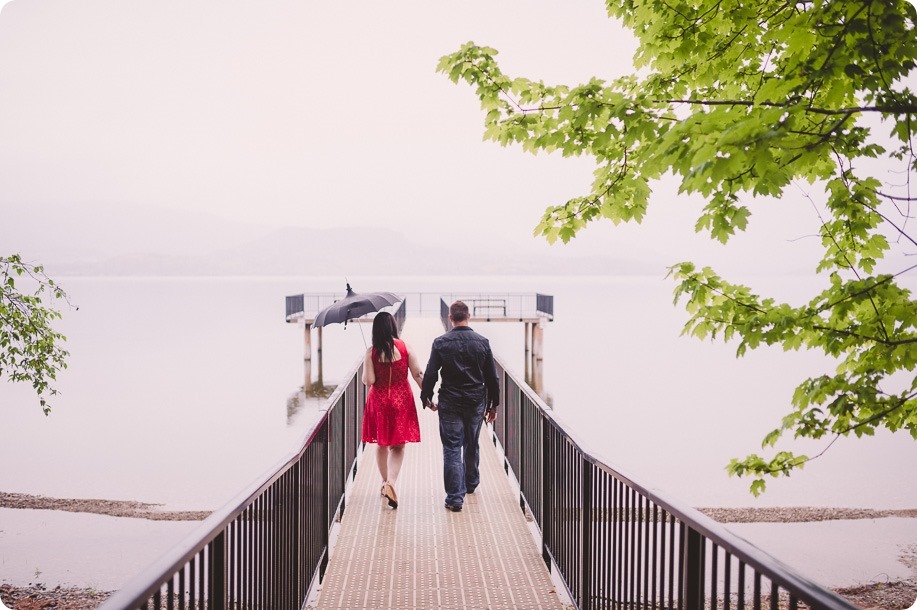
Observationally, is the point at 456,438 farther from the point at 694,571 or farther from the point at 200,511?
the point at 200,511

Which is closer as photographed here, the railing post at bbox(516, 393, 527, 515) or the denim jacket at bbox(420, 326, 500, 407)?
the denim jacket at bbox(420, 326, 500, 407)

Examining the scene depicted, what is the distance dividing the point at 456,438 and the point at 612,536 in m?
2.77

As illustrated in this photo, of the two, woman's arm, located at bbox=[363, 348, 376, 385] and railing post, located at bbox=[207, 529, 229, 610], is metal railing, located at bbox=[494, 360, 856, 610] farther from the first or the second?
railing post, located at bbox=[207, 529, 229, 610]

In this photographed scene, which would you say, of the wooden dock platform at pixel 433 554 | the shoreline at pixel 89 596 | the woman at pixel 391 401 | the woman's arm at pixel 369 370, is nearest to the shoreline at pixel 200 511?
the shoreline at pixel 89 596

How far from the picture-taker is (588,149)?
5.15 metres

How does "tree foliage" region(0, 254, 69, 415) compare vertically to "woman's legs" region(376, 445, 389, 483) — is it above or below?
above

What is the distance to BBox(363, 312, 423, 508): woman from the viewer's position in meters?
6.36

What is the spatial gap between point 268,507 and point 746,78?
16.7 ft

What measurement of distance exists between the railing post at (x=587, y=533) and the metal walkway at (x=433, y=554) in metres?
0.62

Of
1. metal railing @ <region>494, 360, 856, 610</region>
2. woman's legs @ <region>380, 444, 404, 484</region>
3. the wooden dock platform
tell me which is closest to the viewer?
metal railing @ <region>494, 360, 856, 610</region>

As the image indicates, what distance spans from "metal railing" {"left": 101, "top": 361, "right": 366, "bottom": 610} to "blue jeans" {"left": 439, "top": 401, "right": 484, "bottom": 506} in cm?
104

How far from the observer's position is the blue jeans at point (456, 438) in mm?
6449

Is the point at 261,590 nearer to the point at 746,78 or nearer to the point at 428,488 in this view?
the point at 428,488

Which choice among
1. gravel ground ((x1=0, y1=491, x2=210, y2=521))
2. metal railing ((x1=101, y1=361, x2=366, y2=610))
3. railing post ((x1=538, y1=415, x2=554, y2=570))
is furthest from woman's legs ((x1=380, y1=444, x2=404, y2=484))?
gravel ground ((x1=0, y1=491, x2=210, y2=521))
